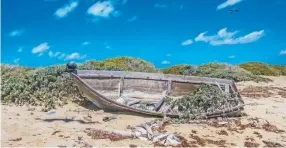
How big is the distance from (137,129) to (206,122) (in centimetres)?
252

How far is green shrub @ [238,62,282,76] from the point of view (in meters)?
30.6

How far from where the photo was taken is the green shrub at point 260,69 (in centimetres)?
3058

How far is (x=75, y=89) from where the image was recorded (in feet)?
44.2

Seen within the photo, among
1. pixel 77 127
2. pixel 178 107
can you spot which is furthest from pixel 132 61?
pixel 77 127

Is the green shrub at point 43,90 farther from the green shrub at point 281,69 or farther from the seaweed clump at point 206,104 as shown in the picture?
the green shrub at point 281,69

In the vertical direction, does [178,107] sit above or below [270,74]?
below

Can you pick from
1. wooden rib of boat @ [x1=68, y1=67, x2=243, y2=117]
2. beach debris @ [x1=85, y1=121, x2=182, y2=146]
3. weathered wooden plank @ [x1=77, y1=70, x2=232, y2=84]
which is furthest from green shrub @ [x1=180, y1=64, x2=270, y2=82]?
beach debris @ [x1=85, y1=121, x2=182, y2=146]

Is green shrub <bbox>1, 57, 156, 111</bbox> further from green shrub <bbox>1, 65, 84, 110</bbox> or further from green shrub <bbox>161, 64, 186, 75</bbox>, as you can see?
green shrub <bbox>161, 64, 186, 75</bbox>

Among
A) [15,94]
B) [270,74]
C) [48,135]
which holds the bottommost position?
[48,135]

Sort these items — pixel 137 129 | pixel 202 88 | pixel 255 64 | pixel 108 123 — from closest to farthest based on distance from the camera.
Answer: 1. pixel 137 129
2. pixel 108 123
3. pixel 202 88
4. pixel 255 64

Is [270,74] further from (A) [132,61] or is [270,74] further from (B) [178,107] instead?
(B) [178,107]

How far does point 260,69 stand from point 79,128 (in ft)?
82.0

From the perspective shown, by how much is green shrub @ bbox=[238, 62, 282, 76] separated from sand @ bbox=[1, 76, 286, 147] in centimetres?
1812

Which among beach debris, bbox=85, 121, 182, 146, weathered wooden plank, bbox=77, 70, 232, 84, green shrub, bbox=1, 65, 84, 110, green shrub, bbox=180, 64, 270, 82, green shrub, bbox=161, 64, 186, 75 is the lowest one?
beach debris, bbox=85, 121, 182, 146
